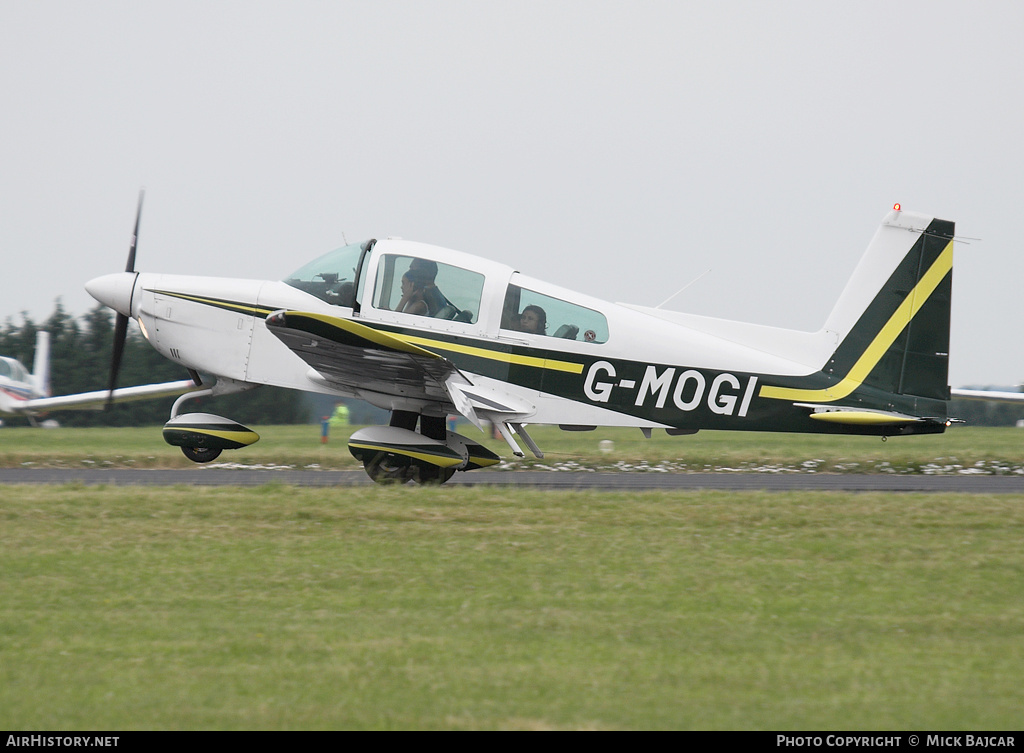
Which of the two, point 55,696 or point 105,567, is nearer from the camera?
point 55,696

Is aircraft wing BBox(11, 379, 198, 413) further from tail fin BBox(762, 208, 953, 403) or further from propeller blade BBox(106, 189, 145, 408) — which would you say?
tail fin BBox(762, 208, 953, 403)

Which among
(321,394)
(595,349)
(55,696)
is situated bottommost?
(55,696)

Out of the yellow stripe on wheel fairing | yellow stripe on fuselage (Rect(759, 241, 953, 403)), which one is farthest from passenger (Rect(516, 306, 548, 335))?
yellow stripe on fuselage (Rect(759, 241, 953, 403))

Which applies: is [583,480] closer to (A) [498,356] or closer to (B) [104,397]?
(A) [498,356]

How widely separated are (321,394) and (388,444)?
1253 millimetres

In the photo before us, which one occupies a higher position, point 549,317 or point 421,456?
point 549,317

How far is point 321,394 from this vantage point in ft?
33.0

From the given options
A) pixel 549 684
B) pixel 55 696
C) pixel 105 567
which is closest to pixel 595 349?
pixel 105 567

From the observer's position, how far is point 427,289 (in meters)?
9.45

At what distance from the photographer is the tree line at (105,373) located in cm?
3062

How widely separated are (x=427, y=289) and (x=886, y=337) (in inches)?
192

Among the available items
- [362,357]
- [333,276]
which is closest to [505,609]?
[362,357]

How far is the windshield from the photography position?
955 cm

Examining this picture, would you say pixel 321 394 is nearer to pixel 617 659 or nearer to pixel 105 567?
pixel 105 567
